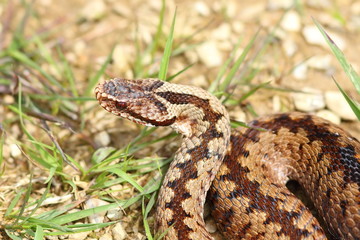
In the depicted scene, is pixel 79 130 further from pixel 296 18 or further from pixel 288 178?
pixel 296 18

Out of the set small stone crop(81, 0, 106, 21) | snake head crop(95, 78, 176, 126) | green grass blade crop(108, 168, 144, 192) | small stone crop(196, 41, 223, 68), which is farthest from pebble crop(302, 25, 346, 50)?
green grass blade crop(108, 168, 144, 192)

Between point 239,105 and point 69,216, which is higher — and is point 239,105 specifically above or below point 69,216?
above

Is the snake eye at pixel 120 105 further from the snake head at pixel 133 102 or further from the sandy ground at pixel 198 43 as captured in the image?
the sandy ground at pixel 198 43

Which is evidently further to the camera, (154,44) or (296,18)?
(296,18)

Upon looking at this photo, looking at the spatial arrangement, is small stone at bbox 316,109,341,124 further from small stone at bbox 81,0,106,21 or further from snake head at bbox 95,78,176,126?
small stone at bbox 81,0,106,21

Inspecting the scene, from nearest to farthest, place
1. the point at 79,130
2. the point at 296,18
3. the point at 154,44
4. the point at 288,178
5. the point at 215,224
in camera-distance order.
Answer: the point at 215,224 → the point at 288,178 → the point at 79,130 → the point at 154,44 → the point at 296,18

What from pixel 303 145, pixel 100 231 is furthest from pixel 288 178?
pixel 100 231

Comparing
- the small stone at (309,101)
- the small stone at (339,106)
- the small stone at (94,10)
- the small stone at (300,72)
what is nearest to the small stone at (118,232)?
the small stone at (309,101)
